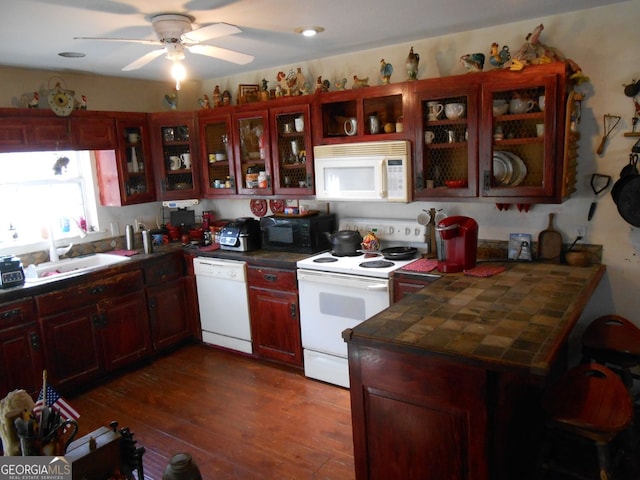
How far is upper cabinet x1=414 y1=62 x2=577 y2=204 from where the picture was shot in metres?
2.76

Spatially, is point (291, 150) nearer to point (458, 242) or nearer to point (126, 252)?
point (458, 242)

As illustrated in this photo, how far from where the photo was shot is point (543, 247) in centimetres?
317

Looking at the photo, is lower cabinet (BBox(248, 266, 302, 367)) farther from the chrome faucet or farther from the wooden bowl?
the wooden bowl

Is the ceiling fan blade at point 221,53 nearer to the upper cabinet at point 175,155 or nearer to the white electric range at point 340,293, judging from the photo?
the white electric range at point 340,293

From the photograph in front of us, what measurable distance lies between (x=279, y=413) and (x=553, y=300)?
185 centimetres

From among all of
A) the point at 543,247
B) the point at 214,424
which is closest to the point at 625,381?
the point at 543,247

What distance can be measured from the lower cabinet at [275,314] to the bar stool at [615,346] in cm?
195

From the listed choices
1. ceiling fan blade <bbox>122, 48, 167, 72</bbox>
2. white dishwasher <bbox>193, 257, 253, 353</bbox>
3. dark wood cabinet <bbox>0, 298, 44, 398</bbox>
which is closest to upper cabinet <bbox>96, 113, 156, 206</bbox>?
white dishwasher <bbox>193, 257, 253, 353</bbox>

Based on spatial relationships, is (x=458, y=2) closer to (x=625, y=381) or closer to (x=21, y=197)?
(x=625, y=381)

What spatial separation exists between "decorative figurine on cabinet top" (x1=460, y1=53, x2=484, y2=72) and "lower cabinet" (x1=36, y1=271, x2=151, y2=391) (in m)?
2.96

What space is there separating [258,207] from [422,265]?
1885mm

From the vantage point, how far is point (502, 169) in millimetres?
3027

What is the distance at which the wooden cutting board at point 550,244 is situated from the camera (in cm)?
312

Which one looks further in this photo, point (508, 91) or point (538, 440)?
point (508, 91)
